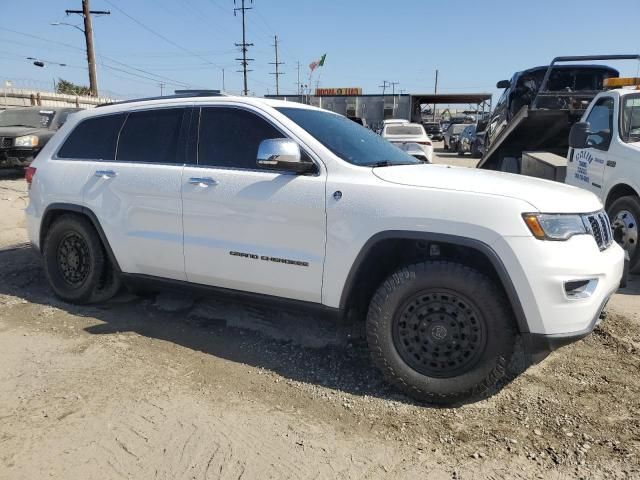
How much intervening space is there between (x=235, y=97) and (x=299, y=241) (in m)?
1.34

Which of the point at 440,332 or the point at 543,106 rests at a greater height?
the point at 543,106

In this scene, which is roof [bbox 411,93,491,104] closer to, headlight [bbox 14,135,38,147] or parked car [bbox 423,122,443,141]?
parked car [bbox 423,122,443,141]

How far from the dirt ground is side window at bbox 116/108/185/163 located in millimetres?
1378

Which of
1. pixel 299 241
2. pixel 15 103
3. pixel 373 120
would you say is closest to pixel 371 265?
pixel 299 241

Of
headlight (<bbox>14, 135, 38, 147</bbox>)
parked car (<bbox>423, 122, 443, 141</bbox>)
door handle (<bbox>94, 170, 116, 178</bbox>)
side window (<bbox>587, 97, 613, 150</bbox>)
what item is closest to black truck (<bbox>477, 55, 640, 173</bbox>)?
side window (<bbox>587, 97, 613, 150</bbox>)

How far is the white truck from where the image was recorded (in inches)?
218

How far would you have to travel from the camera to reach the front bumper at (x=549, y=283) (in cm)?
281

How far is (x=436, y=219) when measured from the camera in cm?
300

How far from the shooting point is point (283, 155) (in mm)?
3324

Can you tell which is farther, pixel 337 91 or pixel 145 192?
pixel 337 91

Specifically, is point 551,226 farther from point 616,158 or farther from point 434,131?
point 434,131

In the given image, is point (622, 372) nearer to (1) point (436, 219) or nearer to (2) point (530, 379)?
(2) point (530, 379)

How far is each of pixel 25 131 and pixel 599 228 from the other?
41.0 feet

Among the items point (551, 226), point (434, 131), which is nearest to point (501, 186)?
point (551, 226)
